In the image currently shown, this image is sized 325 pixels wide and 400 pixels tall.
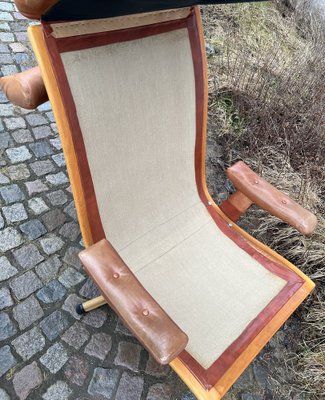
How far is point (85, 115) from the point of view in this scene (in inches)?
47.9

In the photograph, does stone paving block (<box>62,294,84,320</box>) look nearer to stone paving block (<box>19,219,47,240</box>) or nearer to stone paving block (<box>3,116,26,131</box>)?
stone paving block (<box>19,219,47,240</box>)

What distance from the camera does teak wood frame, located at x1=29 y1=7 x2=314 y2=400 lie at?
1094 millimetres

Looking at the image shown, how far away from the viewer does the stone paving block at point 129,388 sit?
1.54 metres

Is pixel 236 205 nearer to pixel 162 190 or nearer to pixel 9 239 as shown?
pixel 162 190

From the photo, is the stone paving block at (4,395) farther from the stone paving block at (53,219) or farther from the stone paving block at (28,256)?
the stone paving block at (53,219)

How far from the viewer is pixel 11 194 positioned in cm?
203

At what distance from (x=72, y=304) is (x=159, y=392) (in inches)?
22.0

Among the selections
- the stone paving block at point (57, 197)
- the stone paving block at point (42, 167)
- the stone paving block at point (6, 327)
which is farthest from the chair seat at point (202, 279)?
the stone paving block at point (42, 167)

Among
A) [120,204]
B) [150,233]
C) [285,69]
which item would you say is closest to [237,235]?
[150,233]

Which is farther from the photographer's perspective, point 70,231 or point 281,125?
point 281,125

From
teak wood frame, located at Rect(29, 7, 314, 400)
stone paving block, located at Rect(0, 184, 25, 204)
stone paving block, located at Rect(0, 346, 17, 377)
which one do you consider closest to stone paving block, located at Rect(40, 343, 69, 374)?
stone paving block, located at Rect(0, 346, 17, 377)

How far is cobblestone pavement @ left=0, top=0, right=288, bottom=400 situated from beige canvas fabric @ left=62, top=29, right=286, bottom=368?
398 mm

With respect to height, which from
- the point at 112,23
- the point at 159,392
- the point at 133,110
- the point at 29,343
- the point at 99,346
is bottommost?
the point at 159,392

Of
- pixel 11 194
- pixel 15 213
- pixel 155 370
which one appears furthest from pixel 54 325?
pixel 11 194
